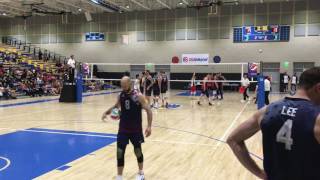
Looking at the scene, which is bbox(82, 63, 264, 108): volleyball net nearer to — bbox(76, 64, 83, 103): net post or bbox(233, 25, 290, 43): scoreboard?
bbox(233, 25, 290, 43): scoreboard

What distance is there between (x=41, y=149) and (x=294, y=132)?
721cm

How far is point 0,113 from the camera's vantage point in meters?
14.9

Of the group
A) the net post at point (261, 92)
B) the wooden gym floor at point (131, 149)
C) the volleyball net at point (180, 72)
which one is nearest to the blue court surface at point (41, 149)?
the wooden gym floor at point (131, 149)

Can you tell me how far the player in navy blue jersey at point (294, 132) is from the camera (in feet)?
6.03

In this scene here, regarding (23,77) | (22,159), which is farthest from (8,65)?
(22,159)

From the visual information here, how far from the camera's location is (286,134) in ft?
6.21

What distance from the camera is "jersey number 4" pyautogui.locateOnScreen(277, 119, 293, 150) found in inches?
74.2

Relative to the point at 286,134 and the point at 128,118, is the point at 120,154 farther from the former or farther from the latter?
the point at 286,134

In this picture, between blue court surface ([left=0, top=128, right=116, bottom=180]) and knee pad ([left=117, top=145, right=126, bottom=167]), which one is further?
blue court surface ([left=0, top=128, right=116, bottom=180])

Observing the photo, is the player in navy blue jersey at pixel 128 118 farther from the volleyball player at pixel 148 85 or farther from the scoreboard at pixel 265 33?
the scoreboard at pixel 265 33

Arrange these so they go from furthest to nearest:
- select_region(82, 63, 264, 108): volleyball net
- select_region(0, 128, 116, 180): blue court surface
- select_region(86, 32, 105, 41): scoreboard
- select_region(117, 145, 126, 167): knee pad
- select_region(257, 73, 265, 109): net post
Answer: select_region(86, 32, 105, 41): scoreboard → select_region(82, 63, 264, 108): volleyball net → select_region(257, 73, 265, 109): net post → select_region(0, 128, 116, 180): blue court surface → select_region(117, 145, 126, 167): knee pad

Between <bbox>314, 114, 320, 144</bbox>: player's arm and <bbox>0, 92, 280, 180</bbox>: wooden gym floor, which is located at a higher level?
<bbox>314, 114, 320, 144</bbox>: player's arm

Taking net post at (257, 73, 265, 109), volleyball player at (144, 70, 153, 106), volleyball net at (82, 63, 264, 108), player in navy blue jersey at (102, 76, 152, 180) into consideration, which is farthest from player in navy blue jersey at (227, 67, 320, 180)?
volleyball net at (82, 63, 264, 108)

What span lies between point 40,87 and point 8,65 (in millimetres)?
4893
